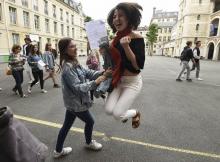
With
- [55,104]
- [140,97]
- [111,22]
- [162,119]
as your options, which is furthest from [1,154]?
[140,97]

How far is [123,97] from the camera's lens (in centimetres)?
242

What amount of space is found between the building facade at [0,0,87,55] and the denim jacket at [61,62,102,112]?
21846 millimetres

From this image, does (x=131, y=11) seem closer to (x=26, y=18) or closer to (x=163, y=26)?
(x=26, y=18)

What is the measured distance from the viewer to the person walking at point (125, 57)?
2215 mm

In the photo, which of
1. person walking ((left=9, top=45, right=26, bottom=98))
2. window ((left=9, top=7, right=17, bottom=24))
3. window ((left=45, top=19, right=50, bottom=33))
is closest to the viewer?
person walking ((left=9, top=45, right=26, bottom=98))

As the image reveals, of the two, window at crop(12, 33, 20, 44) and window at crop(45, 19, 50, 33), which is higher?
window at crop(45, 19, 50, 33)

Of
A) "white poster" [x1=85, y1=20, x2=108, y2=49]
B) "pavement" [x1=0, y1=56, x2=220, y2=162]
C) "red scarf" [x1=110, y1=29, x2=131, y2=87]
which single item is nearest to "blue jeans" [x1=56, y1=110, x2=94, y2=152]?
"pavement" [x1=0, y1=56, x2=220, y2=162]

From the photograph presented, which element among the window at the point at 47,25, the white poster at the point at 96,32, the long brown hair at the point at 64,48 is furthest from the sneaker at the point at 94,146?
the window at the point at 47,25

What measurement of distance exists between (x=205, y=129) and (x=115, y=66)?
110 inches

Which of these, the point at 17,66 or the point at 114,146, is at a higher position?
the point at 17,66

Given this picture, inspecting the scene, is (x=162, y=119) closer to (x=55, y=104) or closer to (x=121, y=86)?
(x=121, y=86)

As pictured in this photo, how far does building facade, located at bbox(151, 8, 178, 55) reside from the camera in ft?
301

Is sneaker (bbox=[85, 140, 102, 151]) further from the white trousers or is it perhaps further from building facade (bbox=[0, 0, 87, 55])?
building facade (bbox=[0, 0, 87, 55])

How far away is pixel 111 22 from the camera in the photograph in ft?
8.07
